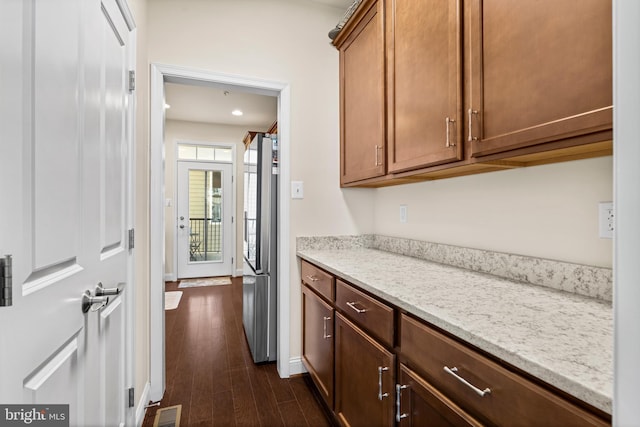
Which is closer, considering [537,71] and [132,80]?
[537,71]

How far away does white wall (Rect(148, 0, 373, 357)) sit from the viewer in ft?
6.39

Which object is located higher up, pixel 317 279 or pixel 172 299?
pixel 317 279

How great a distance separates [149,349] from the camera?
1863mm

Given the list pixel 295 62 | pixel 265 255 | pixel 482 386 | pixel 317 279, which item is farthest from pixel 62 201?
pixel 295 62

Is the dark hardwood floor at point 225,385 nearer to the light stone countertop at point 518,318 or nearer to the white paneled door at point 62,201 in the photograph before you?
the white paneled door at point 62,201

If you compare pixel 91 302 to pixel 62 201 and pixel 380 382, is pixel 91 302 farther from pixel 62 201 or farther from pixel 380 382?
pixel 380 382

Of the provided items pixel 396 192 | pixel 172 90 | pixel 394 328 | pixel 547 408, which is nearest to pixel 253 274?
pixel 396 192

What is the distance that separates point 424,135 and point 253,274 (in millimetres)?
1689

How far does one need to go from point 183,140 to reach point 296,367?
4069 millimetres

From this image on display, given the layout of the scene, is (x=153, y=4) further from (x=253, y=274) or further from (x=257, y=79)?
(x=253, y=274)

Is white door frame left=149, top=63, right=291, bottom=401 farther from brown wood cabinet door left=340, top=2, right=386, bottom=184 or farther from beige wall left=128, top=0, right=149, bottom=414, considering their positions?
brown wood cabinet door left=340, top=2, right=386, bottom=184

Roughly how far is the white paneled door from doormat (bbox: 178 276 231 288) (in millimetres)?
3459

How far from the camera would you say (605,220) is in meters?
0.98

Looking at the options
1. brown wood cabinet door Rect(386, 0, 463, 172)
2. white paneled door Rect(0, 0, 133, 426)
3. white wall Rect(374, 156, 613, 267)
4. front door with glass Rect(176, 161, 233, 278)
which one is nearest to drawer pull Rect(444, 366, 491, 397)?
white wall Rect(374, 156, 613, 267)
